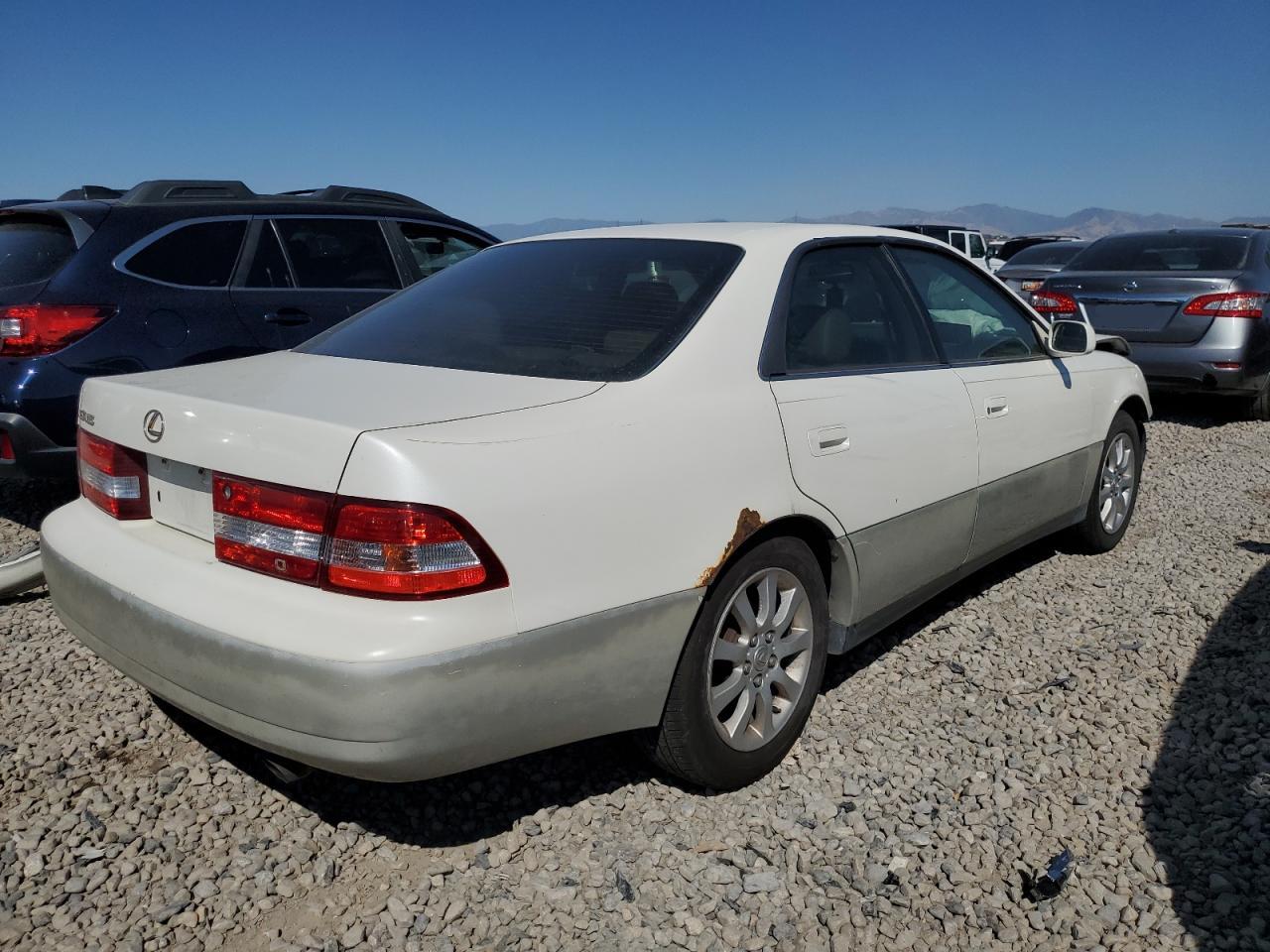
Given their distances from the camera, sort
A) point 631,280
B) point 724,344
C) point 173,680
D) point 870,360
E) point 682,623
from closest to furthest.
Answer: point 173,680 < point 682,623 < point 724,344 < point 631,280 < point 870,360

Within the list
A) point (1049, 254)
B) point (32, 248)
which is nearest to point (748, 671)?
point (32, 248)

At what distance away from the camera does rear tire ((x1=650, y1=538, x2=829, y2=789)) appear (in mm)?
2623

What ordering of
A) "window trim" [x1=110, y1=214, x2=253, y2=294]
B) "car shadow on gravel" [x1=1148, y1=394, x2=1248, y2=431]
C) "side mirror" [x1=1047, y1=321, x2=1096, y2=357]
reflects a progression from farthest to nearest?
1. "car shadow on gravel" [x1=1148, y1=394, x2=1248, y2=431]
2. "window trim" [x1=110, y1=214, x2=253, y2=294]
3. "side mirror" [x1=1047, y1=321, x2=1096, y2=357]

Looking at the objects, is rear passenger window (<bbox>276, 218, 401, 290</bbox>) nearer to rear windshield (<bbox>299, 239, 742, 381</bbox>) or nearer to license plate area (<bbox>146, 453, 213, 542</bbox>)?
rear windshield (<bbox>299, 239, 742, 381</bbox>)

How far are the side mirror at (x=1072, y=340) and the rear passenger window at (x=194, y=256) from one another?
3980 mm

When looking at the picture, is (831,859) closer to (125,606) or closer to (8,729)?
(125,606)

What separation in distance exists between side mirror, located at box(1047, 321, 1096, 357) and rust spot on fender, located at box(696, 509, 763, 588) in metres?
2.21

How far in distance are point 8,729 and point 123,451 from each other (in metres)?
1.15

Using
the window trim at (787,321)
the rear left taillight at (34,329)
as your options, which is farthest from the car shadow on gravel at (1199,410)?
the rear left taillight at (34,329)

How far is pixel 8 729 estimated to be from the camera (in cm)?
316

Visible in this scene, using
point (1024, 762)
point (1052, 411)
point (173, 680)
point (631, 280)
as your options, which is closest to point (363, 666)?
point (173, 680)

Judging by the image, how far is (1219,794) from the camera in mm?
2852

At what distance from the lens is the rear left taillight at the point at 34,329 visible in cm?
457

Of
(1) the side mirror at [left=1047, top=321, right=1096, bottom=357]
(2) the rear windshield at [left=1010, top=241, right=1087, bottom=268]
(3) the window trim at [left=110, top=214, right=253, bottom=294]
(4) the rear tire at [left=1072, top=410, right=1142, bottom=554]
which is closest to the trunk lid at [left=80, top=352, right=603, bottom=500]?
(3) the window trim at [left=110, top=214, right=253, bottom=294]
